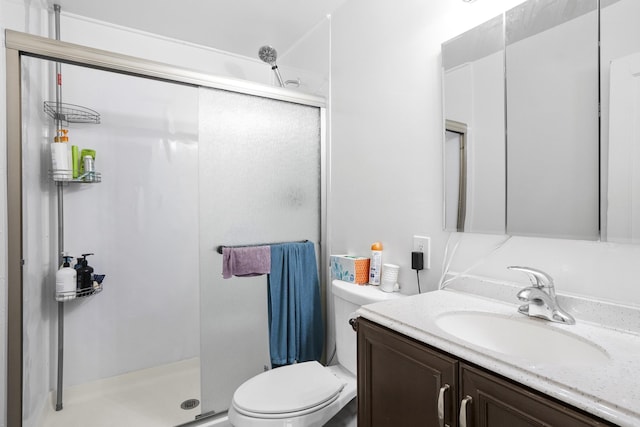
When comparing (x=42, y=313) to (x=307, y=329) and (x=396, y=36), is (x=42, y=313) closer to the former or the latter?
(x=307, y=329)

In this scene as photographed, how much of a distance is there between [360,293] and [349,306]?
0.11 metres

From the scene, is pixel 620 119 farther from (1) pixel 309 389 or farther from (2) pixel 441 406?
(1) pixel 309 389

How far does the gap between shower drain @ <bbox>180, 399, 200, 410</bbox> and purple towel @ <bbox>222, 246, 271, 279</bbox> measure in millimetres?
912

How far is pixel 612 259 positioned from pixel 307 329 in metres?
1.41

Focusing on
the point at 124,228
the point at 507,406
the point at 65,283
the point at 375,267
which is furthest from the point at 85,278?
the point at 507,406

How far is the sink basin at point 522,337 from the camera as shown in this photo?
Answer: 842 mm

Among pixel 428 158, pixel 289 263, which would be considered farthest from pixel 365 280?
pixel 428 158

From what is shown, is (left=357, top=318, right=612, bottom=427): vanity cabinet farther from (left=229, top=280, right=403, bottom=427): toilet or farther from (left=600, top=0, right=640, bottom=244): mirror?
(left=600, top=0, right=640, bottom=244): mirror

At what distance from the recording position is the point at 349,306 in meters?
1.51

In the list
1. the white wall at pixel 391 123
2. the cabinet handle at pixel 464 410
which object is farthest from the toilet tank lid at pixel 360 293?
the cabinet handle at pixel 464 410

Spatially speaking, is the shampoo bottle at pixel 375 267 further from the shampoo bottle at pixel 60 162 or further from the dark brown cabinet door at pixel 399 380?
the shampoo bottle at pixel 60 162

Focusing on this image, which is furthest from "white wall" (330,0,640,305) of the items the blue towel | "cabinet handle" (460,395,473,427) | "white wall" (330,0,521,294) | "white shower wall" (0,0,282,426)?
"white shower wall" (0,0,282,426)

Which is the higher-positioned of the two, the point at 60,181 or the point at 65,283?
the point at 60,181

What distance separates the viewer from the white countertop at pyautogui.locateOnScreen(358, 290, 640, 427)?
0.56m
